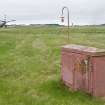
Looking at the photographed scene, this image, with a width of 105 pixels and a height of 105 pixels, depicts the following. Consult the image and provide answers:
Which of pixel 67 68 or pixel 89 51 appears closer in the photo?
pixel 89 51

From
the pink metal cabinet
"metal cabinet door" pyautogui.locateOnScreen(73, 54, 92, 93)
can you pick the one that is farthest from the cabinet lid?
"metal cabinet door" pyautogui.locateOnScreen(73, 54, 92, 93)

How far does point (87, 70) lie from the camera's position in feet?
33.3

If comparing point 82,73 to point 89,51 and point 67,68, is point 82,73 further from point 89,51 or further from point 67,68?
point 67,68

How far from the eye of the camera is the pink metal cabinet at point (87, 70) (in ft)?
32.6

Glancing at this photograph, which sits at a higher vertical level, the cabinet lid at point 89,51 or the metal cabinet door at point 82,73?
the cabinet lid at point 89,51

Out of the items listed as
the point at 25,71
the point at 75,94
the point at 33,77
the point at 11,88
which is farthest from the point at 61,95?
the point at 25,71

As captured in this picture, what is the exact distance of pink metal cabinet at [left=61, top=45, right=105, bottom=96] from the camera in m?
9.92

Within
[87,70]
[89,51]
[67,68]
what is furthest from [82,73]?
[67,68]

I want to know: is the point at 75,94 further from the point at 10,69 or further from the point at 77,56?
the point at 10,69

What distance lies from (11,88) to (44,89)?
1.14m

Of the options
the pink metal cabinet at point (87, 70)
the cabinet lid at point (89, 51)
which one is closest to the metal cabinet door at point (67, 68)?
the pink metal cabinet at point (87, 70)

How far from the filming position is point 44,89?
11.4m

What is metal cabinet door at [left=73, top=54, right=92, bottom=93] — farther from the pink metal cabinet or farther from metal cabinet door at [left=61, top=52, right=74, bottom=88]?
A: metal cabinet door at [left=61, top=52, right=74, bottom=88]

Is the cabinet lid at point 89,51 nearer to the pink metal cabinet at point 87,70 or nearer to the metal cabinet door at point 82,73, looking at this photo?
the pink metal cabinet at point 87,70
